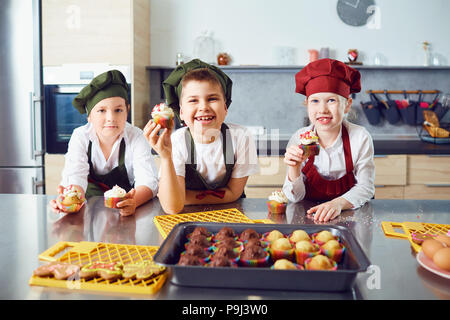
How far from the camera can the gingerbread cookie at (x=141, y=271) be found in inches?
35.4

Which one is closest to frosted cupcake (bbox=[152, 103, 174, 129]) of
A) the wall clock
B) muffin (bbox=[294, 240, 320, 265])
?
muffin (bbox=[294, 240, 320, 265])

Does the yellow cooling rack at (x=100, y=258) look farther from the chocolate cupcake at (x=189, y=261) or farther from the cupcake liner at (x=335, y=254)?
the cupcake liner at (x=335, y=254)

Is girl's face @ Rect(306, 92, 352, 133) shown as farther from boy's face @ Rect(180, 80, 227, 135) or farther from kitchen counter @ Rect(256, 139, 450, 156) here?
kitchen counter @ Rect(256, 139, 450, 156)

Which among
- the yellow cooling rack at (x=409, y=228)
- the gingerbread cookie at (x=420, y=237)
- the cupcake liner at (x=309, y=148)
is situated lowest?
the yellow cooling rack at (x=409, y=228)

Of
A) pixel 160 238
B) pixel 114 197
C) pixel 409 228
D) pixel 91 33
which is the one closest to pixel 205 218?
pixel 160 238

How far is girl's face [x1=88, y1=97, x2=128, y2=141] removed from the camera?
1.89 meters

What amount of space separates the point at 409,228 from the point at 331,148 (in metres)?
0.66

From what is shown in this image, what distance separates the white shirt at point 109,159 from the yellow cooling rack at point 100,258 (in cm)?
67

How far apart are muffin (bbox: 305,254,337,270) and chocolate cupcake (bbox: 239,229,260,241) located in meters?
0.19

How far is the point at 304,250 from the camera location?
0.96 meters

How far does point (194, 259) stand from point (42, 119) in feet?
10.2

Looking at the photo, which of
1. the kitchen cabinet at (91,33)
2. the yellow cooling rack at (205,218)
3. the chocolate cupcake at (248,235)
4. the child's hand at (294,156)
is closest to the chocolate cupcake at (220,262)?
the chocolate cupcake at (248,235)

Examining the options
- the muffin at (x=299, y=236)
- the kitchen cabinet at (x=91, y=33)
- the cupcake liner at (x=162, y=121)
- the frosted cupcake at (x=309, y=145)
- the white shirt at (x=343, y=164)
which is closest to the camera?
the muffin at (x=299, y=236)

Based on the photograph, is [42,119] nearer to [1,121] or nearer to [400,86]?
[1,121]
